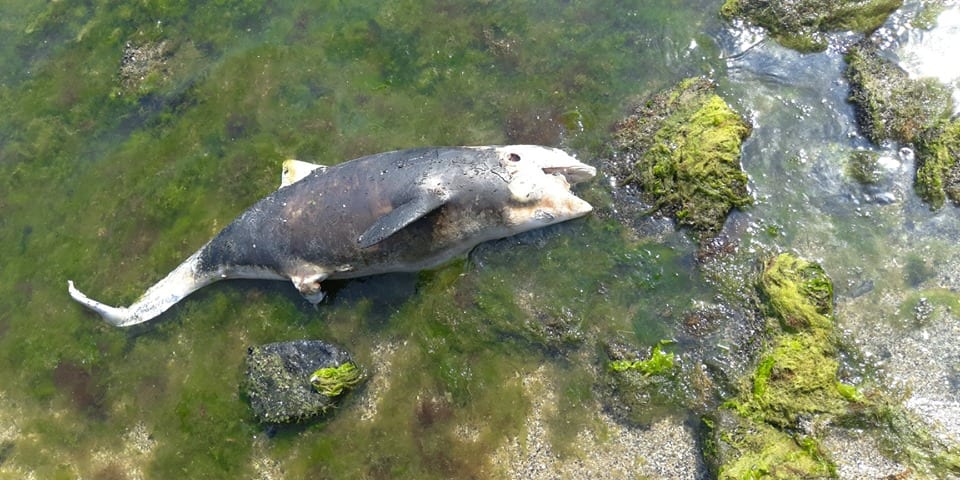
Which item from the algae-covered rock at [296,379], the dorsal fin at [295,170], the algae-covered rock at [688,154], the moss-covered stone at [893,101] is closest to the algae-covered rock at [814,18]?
the moss-covered stone at [893,101]

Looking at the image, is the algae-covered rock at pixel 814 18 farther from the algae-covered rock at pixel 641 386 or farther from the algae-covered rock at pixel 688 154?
the algae-covered rock at pixel 641 386

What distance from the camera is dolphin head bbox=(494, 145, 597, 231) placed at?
7.22m

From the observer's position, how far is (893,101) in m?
7.43

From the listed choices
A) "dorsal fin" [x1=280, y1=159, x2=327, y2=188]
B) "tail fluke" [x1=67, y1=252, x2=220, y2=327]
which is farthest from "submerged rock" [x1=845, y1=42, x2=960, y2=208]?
"tail fluke" [x1=67, y1=252, x2=220, y2=327]

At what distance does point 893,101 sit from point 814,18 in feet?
5.00

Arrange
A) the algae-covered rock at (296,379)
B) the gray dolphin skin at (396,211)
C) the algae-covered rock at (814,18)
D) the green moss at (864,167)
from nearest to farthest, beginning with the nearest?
the gray dolphin skin at (396,211)
the green moss at (864,167)
the algae-covered rock at (296,379)
the algae-covered rock at (814,18)

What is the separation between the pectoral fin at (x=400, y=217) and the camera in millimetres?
6629

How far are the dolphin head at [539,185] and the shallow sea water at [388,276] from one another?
39 cm

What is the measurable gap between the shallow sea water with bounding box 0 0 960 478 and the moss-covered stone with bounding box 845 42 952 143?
0.75ft

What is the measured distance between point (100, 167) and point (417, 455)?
20.7ft

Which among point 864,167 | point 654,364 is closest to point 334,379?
point 654,364

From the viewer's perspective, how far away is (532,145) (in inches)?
313

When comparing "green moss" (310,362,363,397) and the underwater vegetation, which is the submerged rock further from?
"green moss" (310,362,363,397)

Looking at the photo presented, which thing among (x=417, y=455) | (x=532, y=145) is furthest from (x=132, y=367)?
(x=532, y=145)
